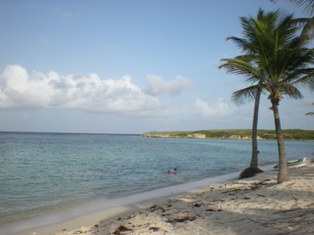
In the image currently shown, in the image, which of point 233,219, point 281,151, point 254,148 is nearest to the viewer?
point 233,219

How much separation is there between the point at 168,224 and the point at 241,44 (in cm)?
878

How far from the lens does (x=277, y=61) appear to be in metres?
11.2

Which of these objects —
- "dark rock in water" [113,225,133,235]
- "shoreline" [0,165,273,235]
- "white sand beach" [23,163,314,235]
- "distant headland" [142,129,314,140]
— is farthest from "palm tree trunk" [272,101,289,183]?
"distant headland" [142,129,314,140]

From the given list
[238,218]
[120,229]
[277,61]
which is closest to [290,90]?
[277,61]

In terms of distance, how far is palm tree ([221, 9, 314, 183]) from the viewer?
1109 cm

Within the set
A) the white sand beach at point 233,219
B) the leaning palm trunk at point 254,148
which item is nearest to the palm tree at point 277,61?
the white sand beach at point 233,219

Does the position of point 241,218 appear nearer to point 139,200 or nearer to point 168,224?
point 168,224

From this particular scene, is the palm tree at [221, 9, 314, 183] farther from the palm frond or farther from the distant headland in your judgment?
the distant headland

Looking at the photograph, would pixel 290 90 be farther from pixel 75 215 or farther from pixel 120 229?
pixel 75 215

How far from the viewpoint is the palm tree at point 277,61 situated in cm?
1109

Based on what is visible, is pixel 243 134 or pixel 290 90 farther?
pixel 243 134

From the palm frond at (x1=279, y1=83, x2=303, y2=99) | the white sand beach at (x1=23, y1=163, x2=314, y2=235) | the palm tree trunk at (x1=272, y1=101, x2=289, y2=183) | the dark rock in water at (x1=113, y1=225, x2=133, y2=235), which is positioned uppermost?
the palm frond at (x1=279, y1=83, x2=303, y2=99)

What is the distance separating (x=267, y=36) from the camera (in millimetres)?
11344

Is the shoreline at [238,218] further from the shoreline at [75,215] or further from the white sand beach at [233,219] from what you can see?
the shoreline at [75,215]
